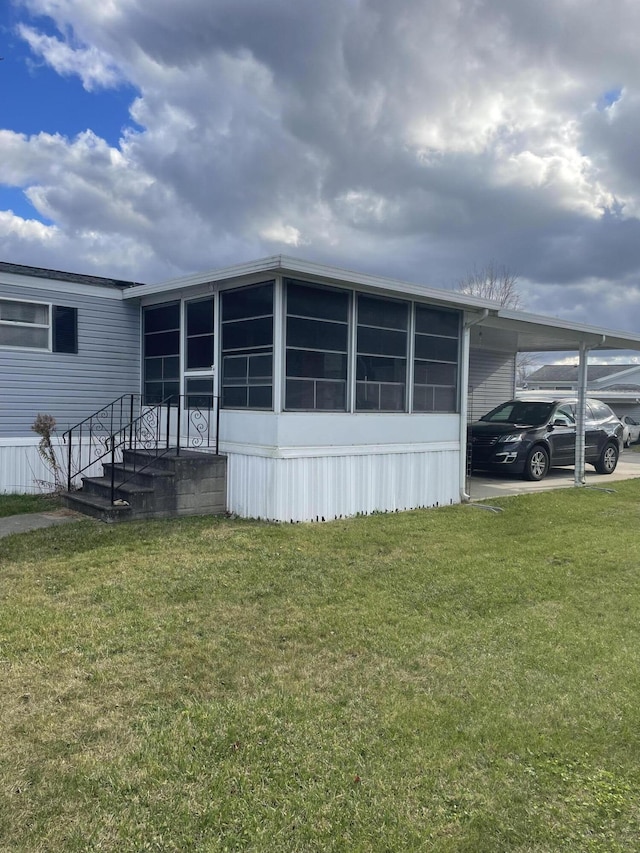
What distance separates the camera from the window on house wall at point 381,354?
838cm

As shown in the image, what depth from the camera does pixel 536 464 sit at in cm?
1200

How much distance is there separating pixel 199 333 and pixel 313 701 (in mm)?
6445

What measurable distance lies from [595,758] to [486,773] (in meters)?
0.55

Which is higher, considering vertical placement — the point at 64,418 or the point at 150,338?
the point at 150,338

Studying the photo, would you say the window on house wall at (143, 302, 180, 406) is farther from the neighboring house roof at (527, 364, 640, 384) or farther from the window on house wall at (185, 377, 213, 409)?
the neighboring house roof at (527, 364, 640, 384)

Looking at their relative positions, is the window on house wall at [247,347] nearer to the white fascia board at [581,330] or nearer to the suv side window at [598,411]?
the white fascia board at [581,330]

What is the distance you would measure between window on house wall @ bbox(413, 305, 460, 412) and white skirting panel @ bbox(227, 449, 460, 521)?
2.62 ft

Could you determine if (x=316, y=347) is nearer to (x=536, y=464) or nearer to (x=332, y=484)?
(x=332, y=484)

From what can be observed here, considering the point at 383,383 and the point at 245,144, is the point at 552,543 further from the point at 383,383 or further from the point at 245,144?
the point at 245,144

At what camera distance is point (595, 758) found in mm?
2828

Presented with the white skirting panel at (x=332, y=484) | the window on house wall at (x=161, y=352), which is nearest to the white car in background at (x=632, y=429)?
the white skirting panel at (x=332, y=484)

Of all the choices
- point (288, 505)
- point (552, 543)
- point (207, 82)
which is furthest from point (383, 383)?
point (207, 82)

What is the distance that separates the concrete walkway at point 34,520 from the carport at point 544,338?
560 cm

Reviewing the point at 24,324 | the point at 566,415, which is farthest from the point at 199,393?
the point at 566,415
